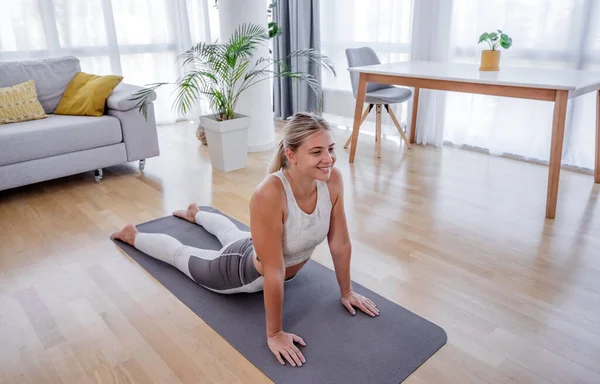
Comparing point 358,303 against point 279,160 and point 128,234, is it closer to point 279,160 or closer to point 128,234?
point 279,160

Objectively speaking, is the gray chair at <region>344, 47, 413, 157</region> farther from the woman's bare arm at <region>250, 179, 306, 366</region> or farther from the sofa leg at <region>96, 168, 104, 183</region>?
the woman's bare arm at <region>250, 179, 306, 366</region>

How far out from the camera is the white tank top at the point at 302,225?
5.19ft

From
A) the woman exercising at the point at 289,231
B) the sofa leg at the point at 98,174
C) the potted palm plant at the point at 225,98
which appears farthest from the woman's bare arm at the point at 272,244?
the sofa leg at the point at 98,174

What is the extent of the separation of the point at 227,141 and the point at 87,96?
103 centimetres

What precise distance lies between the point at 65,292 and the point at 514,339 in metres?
1.76

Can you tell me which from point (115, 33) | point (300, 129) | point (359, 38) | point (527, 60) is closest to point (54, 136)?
point (115, 33)

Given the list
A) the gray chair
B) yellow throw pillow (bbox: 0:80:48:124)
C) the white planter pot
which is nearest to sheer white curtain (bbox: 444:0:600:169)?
the gray chair

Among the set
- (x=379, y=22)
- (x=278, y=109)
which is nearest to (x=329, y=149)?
(x=379, y=22)

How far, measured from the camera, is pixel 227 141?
348 cm

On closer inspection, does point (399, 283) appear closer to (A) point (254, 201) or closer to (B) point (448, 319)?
(B) point (448, 319)

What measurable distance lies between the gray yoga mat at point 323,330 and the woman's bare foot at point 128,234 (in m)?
0.29

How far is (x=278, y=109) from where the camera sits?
5324mm

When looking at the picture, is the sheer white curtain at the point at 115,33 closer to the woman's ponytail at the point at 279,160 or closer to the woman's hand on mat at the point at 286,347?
the woman's ponytail at the point at 279,160

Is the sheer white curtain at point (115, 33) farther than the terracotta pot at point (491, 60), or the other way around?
the sheer white curtain at point (115, 33)
